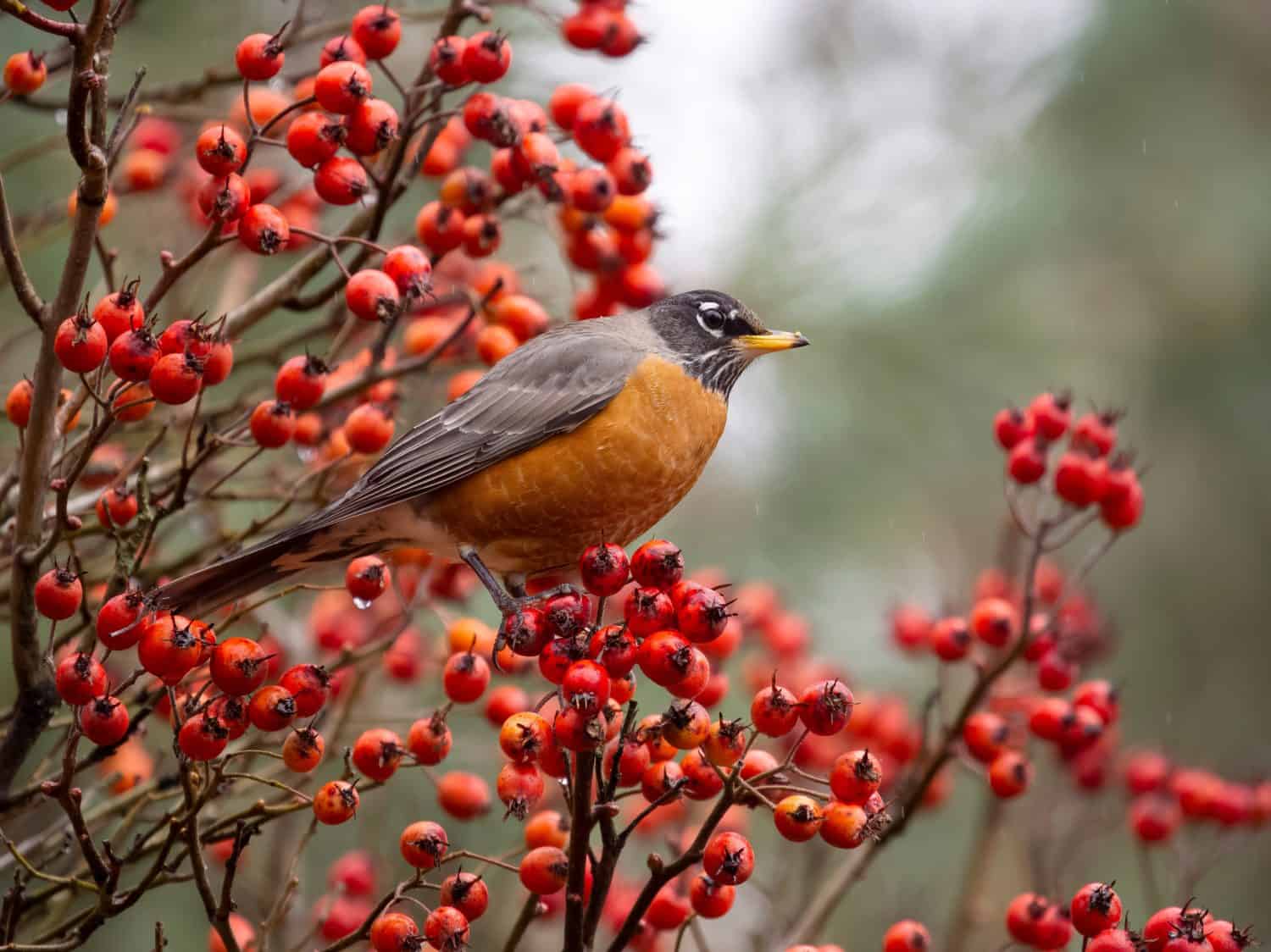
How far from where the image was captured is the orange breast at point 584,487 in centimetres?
290

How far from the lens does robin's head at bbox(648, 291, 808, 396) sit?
3.27 metres

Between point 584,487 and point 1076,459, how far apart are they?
1081 millimetres

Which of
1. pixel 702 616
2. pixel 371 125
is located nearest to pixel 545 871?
pixel 702 616

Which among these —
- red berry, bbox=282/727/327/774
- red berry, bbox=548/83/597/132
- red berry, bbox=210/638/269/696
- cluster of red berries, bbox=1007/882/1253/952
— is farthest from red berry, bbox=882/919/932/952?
red berry, bbox=548/83/597/132

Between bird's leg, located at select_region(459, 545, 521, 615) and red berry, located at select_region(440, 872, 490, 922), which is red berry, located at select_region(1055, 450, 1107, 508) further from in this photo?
red berry, located at select_region(440, 872, 490, 922)

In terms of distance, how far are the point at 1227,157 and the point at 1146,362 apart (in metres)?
0.83

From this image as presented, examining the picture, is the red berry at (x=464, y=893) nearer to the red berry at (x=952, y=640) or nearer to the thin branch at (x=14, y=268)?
the thin branch at (x=14, y=268)

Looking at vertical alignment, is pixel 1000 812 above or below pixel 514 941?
below

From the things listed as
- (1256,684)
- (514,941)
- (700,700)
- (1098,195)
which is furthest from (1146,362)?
(514,941)

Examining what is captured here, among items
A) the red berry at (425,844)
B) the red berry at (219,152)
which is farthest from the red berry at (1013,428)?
the red berry at (219,152)

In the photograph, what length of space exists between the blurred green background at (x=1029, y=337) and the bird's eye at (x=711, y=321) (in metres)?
1.61

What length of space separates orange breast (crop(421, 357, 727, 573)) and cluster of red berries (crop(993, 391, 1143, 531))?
715mm

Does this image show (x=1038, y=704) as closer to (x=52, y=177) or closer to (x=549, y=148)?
(x=549, y=148)

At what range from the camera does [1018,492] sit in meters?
3.21
